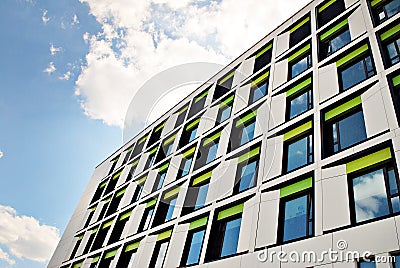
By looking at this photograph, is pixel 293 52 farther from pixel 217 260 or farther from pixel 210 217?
pixel 217 260

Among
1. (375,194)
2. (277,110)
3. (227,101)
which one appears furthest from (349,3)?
(375,194)

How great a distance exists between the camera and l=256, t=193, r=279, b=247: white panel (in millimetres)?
8969

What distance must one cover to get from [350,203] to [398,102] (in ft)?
10.5

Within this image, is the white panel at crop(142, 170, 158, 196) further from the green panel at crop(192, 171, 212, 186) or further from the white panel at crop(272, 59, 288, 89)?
the white panel at crop(272, 59, 288, 89)

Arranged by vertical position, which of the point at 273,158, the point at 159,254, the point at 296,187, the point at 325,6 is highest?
the point at 325,6

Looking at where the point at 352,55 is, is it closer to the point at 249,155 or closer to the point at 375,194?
the point at 249,155

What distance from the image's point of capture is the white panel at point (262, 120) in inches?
491

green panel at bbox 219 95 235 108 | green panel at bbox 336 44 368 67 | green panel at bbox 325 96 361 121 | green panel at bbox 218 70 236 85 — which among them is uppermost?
green panel at bbox 218 70 236 85

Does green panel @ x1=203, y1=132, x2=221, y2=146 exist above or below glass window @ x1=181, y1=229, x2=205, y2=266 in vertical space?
above

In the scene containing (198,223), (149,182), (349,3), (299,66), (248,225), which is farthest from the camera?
(149,182)

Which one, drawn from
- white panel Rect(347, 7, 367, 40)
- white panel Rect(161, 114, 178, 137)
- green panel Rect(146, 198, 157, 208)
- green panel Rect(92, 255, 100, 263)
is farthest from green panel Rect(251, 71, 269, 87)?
green panel Rect(92, 255, 100, 263)

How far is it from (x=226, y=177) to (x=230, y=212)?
1699 millimetres

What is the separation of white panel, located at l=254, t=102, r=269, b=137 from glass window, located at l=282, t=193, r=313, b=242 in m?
3.56

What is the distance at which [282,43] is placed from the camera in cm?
1555
